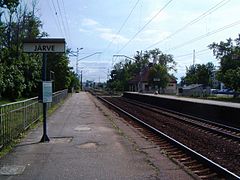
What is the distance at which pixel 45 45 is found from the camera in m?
15.1

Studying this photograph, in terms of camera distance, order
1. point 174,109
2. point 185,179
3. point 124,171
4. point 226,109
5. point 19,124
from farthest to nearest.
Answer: point 174,109, point 226,109, point 19,124, point 124,171, point 185,179

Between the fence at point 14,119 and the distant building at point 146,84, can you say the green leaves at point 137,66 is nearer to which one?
the distant building at point 146,84

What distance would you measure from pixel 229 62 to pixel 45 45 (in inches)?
3258

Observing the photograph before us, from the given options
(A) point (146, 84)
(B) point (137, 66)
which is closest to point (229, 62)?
(A) point (146, 84)

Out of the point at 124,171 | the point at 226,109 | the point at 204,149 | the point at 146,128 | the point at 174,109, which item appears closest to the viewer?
the point at 124,171

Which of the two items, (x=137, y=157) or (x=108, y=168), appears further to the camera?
(x=137, y=157)

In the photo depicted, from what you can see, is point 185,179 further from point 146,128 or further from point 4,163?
point 146,128

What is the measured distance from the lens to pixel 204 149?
13969 mm

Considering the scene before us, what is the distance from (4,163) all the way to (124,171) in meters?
2.92

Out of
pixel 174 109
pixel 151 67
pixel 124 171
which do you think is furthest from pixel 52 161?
pixel 151 67

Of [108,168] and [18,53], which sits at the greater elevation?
[18,53]

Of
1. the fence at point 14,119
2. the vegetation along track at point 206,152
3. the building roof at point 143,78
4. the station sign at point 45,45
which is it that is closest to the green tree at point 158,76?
the building roof at point 143,78

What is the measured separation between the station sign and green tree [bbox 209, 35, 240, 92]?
60.9m

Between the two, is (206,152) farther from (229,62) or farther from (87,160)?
(229,62)
